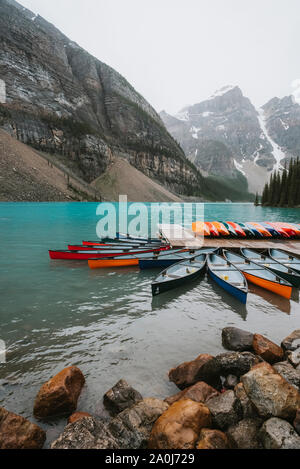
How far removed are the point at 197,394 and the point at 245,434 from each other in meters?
1.46

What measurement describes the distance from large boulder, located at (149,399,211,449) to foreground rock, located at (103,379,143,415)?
3.96 feet

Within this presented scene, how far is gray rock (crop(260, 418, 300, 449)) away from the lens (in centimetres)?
420

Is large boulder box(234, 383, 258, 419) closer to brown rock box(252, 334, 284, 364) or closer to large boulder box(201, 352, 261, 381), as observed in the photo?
large boulder box(201, 352, 261, 381)

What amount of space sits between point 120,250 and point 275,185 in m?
120

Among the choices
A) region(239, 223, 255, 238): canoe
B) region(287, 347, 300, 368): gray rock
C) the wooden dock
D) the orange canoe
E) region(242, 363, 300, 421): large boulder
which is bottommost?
region(287, 347, 300, 368): gray rock

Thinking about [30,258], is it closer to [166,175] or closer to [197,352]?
[197,352]

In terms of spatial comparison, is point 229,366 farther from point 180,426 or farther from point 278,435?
point 180,426

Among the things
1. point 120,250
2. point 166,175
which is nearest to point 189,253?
point 120,250

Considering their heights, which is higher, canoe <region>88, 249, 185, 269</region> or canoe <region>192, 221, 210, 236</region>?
canoe <region>192, 221, 210, 236</region>

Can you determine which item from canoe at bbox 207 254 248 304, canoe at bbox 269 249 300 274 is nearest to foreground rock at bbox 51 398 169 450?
canoe at bbox 207 254 248 304

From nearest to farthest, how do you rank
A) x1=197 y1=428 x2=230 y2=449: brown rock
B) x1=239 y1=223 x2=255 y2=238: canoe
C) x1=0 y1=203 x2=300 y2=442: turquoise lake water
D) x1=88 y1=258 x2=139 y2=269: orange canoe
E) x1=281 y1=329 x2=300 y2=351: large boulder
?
x1=197 y1=428 x2=230 y2=449: brown rock < x1=0 y1=203 x2=300 y2=442: turquoise lake water < x1=281 y1=329 x2=300 y2=351: large boulder < x1=88 y1=258 x2=139 y2=269: orange canoe < x1=239 y1=223 x2=255 y2=238: canoe

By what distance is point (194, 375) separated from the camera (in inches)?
263

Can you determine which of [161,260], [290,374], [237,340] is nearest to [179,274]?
[161,260]

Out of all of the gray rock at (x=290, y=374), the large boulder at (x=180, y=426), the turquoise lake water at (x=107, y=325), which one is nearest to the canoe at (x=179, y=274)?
the turquoise lake water at (x=107, y=325)
